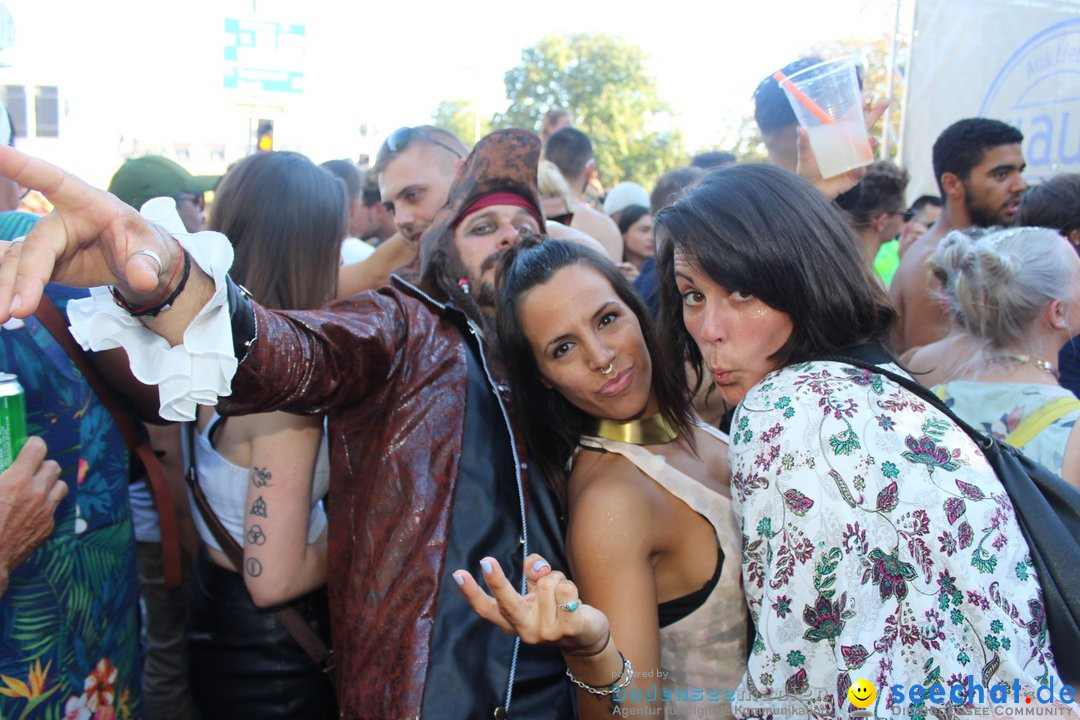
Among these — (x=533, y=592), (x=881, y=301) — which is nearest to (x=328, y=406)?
(x=533, y=592)

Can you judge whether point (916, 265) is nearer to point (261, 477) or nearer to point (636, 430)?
point (636, 430)

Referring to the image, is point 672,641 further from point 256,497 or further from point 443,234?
point 443,234

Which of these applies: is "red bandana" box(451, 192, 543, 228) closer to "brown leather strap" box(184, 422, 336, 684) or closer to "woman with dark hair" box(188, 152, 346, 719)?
"woman with dark hair" box(188, 152, 346, 719)

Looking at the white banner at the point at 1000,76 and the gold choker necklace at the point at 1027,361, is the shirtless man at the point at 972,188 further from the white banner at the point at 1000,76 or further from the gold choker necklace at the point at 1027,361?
the gold choker necklace at the point at 1027,361

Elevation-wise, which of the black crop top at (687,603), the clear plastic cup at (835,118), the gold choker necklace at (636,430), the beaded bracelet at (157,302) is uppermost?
the clear plastic cup at (835,118)

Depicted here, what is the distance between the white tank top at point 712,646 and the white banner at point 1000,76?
3.91 m

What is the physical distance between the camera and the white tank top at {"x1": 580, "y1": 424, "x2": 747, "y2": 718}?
1828 mm

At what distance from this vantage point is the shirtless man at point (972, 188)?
4199 millimetres

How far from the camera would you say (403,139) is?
3514 mm

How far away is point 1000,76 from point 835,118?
3249mm

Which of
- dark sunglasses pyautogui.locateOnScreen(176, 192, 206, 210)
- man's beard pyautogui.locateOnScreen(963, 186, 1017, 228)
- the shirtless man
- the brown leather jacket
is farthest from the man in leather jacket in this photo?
man's beard pyautogui.locateOnScreen(963, 186, 1017, 228)

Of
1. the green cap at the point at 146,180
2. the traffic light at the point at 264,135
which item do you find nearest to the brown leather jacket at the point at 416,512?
the green cap at the point at 146,180

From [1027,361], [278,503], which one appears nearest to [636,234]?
[1027,361]

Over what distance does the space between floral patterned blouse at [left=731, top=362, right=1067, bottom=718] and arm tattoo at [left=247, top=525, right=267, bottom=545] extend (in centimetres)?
126
